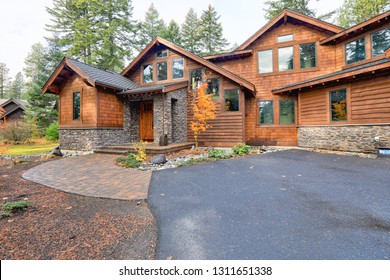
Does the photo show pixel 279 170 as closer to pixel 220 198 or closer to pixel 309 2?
pixel 220 198

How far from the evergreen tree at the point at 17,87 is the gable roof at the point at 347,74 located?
2256 inches

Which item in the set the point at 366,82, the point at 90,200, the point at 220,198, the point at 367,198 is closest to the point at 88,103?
the point at 90,200

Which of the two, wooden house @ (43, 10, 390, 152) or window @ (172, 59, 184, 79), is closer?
wooden house @ (43, 10, 390, 152)

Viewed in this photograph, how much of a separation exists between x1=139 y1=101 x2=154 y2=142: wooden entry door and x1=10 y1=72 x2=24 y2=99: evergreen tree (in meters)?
49.0

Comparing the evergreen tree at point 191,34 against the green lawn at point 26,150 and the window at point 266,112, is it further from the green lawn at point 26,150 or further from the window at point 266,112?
the green lawn at point 26,150

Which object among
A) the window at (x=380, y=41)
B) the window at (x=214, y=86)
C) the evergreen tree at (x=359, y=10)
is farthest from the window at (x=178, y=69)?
the evergreen tree at (x=359, y=10)

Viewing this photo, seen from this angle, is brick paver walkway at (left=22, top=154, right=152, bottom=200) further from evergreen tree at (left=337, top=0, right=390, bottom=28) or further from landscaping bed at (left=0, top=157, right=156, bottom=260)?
evergreen tree at (left=337, top=0, right=390, bottom=28)

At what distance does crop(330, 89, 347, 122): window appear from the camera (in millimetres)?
8148

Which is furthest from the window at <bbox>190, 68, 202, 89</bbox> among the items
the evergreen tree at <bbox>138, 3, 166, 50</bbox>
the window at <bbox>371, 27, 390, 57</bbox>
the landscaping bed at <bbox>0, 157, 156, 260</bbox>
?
the evergreen tree at <bbox>138, 3, 166, 50</bbox>

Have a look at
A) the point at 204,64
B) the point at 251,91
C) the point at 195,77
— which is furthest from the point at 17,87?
the point at 251,91

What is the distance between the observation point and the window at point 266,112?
1102cm

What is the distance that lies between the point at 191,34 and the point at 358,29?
20.0m

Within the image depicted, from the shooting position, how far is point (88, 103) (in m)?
9.68
